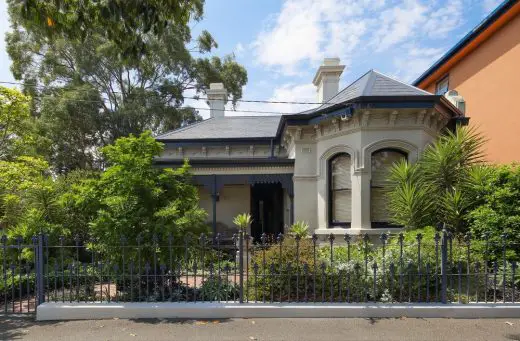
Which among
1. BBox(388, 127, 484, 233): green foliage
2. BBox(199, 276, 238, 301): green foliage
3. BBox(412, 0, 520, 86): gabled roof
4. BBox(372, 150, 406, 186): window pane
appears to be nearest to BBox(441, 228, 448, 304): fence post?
BBox(388, 127, 484, 233): green foliage

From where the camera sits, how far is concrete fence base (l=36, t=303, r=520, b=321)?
479 cm

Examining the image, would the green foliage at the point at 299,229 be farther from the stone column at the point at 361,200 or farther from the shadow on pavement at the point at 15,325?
the shadow on pavement at the point at 15,325

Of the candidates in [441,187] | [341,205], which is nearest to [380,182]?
[341,205]

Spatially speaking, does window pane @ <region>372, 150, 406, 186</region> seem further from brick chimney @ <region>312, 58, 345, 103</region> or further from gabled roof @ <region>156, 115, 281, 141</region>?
gabled roof @ <region>156, 115, 281, 141</region>

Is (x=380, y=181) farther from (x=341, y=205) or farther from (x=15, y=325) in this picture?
(x=15, y=325)

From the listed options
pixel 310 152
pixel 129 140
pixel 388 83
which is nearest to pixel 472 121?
pixel 388 83

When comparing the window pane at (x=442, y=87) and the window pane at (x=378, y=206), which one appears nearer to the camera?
the window pane at (x=378, y=206)

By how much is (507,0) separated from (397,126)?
16.1 ft

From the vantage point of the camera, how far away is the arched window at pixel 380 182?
840 centimetres

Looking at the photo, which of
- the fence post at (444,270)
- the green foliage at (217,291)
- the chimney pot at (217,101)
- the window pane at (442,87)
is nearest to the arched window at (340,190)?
the fence post at (444,270)

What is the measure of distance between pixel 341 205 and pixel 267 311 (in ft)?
15.4

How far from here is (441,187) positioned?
23.0ft

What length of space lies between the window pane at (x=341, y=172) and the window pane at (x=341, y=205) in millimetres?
177

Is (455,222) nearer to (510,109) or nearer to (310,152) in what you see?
(310,152)
